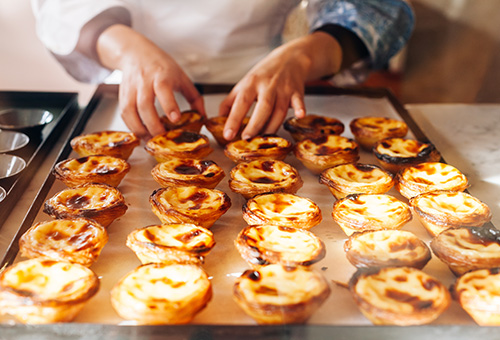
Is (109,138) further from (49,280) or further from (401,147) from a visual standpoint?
(401,147)

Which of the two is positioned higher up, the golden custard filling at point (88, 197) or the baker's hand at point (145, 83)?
the baker's hand at point (145, 83)

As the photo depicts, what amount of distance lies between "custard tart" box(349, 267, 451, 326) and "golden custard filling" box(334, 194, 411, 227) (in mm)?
268

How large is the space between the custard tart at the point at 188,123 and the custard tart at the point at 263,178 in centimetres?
49

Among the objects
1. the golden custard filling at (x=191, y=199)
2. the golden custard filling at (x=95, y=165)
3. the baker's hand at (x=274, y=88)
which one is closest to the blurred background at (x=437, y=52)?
the baker's hand at (x=274, y=88)

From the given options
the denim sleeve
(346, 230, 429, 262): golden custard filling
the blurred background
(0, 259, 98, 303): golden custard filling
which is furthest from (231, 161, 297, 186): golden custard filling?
the blurred background

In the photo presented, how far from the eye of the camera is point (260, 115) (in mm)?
2090

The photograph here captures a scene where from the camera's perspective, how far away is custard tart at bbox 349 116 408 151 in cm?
214

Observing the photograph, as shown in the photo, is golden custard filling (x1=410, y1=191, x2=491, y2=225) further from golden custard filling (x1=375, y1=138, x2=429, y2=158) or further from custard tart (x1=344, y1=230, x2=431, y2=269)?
golden custard filling (x1=375, y1=138, x2=429, y2=158)

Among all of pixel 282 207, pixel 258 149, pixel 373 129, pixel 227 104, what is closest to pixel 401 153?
pixel 373 129

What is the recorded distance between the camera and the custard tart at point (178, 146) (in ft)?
6.44

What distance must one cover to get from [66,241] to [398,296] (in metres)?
0.86

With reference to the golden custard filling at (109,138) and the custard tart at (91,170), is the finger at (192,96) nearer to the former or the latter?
the golden custard filling at (109,138)

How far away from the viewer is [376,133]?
84.0 inches

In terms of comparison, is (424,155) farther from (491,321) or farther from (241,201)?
(491,321)
